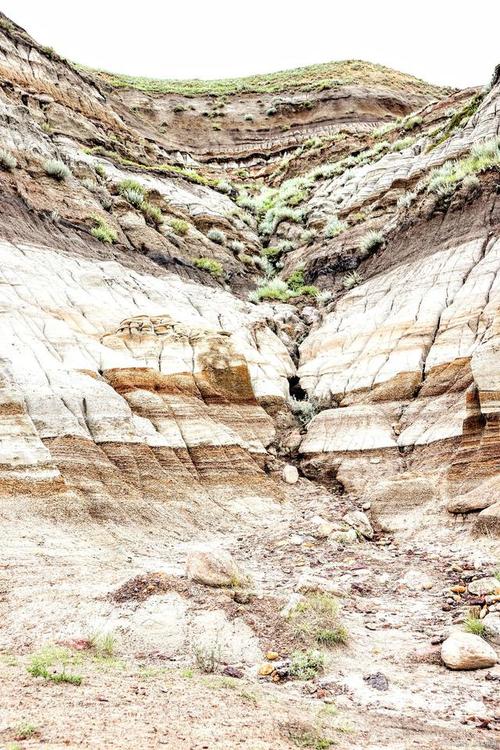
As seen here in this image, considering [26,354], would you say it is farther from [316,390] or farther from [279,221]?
[279,221]

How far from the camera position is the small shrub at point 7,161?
60.1 ft

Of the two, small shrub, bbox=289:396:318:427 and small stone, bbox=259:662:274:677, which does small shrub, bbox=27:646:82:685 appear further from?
small shrub, bbox=289:396:318:427

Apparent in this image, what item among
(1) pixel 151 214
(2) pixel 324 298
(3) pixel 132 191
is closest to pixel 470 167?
(2) pixel 324 298

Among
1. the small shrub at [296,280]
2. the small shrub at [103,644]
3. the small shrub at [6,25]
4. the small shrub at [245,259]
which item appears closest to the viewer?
the small shrub at [103,644]

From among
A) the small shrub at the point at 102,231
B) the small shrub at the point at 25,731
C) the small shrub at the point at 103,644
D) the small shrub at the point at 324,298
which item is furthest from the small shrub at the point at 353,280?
the small shrub at the point at 25,731

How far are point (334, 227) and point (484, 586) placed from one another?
20.7 m

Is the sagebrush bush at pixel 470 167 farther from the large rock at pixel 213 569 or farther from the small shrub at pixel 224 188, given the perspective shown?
the large rock at pixel 213 569

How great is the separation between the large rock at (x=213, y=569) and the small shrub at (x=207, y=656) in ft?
4.72

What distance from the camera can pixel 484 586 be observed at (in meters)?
7.07

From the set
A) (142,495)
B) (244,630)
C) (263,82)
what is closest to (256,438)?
(142,495)

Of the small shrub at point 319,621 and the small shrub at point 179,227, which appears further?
the small shrub at point 179,227

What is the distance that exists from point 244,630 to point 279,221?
25.6m

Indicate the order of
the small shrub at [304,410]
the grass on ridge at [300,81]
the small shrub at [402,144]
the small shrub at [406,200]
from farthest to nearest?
the grass on ridge at [300,81]
the small shrub at [402,144]
the small shrub at [406,200]
the small shrub at [304,410]

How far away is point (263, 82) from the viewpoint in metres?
63.8
